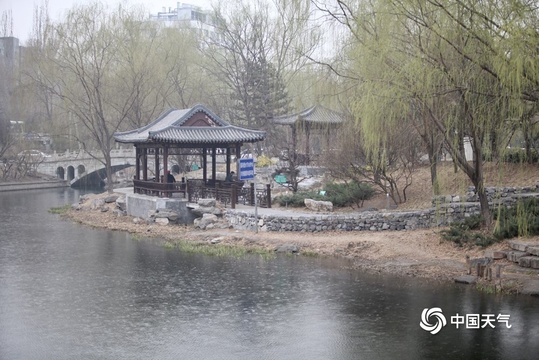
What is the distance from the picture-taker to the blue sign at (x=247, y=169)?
16078 mm

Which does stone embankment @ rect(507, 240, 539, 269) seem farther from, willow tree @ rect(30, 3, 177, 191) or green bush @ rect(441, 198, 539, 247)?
willow tree @ rect(30, 3, 177, 191)

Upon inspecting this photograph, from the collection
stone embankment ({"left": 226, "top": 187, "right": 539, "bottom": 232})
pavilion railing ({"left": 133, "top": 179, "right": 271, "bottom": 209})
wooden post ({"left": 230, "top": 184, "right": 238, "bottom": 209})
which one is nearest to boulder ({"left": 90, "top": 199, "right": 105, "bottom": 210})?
pavilion railing ({"left": 133, "top": 179, "right": 271, "bottom": 209})

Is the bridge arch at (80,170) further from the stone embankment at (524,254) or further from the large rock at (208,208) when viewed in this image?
the stone embankment at (524,254)

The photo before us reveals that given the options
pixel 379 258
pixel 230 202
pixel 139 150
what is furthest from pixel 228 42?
pixel 379 258

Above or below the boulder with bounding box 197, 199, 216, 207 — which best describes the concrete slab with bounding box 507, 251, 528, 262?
below

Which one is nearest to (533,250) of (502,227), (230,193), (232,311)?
(502,227)

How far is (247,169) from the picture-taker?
16156 mm

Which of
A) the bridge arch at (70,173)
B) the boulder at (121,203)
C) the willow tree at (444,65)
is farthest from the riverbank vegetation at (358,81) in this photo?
the boulder at (121,203)

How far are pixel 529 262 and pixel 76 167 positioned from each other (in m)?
33.5

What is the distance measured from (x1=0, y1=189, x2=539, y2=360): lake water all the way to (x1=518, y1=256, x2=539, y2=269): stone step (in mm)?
1299

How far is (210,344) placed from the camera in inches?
327

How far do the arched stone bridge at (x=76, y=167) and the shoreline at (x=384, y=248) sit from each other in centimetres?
2098

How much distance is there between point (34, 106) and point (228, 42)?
14.6 m

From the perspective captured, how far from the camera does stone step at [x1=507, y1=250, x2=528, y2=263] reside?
11.7 m
